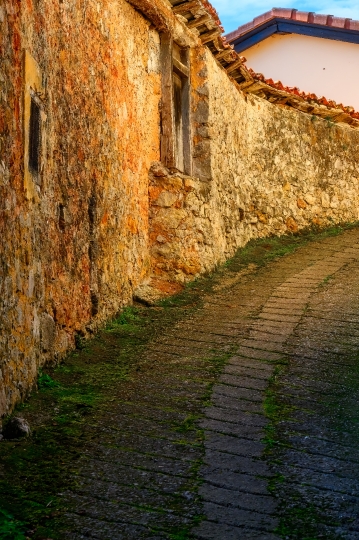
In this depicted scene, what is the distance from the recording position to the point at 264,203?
35.4ft

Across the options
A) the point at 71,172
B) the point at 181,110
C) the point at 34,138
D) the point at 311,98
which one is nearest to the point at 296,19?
the point at 311,98

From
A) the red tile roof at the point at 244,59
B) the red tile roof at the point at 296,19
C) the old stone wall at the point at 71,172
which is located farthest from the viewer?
the red tile roof at the point at 296,19

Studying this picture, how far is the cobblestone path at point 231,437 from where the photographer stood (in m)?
2.88

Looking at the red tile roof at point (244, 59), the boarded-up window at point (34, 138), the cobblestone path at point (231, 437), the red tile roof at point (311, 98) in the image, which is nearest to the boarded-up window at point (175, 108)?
the red tile roof at point (244, 59)

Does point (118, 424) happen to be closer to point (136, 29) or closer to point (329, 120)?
point (136, 29)

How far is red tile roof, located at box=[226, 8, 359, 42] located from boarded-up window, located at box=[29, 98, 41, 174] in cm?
1128

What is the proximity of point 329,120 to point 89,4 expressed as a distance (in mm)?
7244

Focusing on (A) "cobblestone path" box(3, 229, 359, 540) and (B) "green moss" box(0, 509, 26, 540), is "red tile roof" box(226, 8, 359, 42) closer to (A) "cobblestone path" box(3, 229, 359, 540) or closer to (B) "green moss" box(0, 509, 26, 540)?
(A) "cobblestone path" box(3, 229, 359, 540)

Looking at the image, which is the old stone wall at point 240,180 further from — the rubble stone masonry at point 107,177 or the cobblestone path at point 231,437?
the cobblestone path at point 231,437

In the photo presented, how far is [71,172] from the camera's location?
5398mm

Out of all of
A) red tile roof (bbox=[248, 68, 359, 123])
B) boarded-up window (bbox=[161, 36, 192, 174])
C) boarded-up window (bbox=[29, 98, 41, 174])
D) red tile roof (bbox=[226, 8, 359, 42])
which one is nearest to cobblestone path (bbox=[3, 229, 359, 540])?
boarded-up window (bbox=[29, 98, 41, 174])

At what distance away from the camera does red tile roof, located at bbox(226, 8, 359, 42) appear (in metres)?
14.5

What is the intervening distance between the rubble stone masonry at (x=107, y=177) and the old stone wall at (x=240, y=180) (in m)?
0.02

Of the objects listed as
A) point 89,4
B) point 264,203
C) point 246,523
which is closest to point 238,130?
point 264,203
